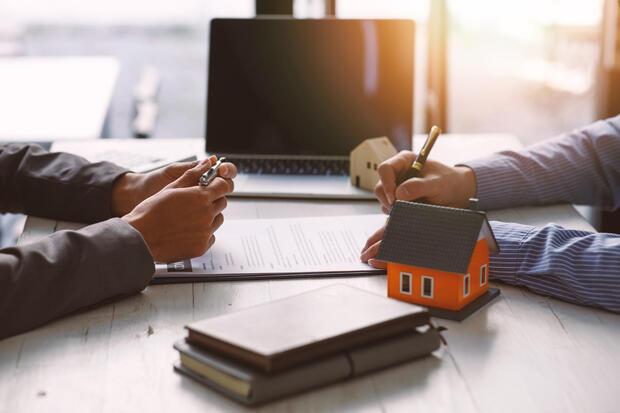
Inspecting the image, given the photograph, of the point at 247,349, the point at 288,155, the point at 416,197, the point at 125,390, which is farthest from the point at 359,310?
the point at 288,155

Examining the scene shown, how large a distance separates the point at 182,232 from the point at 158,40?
438 cm

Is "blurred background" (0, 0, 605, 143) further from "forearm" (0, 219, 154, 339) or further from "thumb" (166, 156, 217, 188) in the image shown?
"forearm" (0, 219, 154, 339)

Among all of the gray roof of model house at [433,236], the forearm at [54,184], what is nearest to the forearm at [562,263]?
the gray roof of model house at [433,236]

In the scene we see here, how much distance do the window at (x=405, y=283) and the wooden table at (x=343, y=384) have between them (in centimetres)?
7

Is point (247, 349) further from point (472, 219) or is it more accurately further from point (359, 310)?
A: point (472, 219)

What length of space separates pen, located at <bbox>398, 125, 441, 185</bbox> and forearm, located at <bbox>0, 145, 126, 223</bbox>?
1.61 ft

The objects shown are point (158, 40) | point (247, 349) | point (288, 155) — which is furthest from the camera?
point (158, 40)

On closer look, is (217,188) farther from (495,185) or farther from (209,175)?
(495,185)

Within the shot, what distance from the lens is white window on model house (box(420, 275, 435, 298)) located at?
101 centimetres

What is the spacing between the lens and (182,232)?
1.18 m

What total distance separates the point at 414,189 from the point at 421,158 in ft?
0.19

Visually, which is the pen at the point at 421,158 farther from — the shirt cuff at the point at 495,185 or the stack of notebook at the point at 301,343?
the stack of notebook at the point at 301,343

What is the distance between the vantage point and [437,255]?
0.98 m

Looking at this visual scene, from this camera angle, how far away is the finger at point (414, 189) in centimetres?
131
